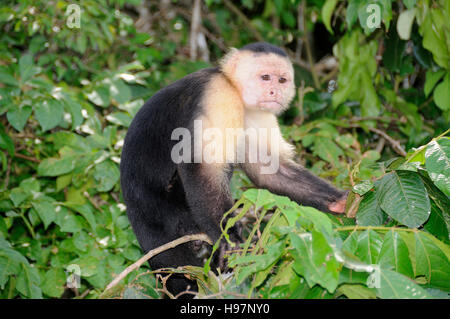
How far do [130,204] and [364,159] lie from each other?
1.59 meters

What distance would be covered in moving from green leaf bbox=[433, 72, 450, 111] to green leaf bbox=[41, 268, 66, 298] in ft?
9.32

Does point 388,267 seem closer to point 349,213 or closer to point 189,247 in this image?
point 349,213

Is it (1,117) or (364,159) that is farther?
(1,117)

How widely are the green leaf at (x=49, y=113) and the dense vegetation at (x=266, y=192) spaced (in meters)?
0.01

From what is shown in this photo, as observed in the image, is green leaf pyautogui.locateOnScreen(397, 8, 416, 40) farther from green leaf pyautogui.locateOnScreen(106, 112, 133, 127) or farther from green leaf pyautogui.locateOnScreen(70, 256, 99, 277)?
green leaf pyautogui.locateOnScreen(70, 256, 99, 277)

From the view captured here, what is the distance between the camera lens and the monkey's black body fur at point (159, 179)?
2.82m

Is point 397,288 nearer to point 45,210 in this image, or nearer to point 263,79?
point 263,79

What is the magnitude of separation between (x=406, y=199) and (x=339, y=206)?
3.32 feet

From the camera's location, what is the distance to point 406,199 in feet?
5.99

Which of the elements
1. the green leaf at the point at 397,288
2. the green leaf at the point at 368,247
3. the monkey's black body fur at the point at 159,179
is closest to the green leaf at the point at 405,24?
the monkey's black body fur at the point at 159,179

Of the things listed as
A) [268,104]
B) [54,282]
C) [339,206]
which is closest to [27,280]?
[54,282]

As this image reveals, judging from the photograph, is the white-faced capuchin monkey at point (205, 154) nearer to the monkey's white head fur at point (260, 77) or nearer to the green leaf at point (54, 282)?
the monkey's white head fur at point (260, 77)

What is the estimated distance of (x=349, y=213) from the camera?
2.29 meters

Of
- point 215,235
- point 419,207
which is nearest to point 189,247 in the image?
point 215,235
